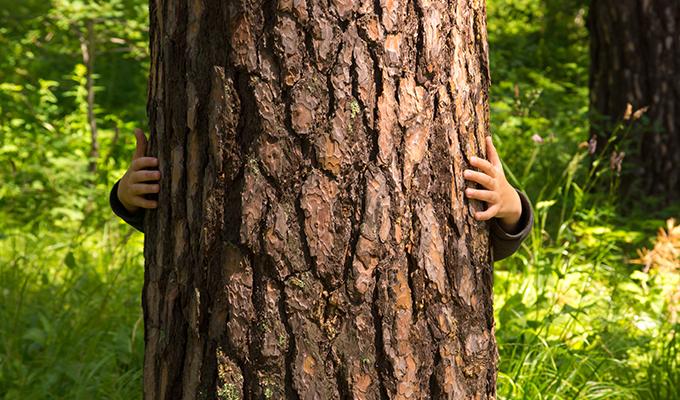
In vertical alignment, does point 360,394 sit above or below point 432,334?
below

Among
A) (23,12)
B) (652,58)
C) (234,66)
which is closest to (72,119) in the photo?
(23,12)

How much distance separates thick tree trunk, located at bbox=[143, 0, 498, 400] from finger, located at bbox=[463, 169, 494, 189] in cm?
5

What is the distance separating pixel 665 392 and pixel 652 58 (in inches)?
121

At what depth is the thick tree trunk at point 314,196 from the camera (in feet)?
3.48

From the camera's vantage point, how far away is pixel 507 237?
134 centimetres

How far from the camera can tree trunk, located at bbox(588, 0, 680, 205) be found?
403 cm

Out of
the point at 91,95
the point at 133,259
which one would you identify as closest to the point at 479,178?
the point at 133,259

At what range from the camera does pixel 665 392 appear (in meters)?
2.00

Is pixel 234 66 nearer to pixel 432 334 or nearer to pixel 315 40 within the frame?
pixel 315 40

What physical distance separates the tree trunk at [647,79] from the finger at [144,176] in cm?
373

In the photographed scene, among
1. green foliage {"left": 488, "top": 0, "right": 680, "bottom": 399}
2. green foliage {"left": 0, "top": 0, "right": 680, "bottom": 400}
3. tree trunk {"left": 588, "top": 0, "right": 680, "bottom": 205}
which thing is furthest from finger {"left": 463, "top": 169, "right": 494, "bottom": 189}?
tree trunk {"left": 588, "top": 0, "right": 680, "bottom": 205}

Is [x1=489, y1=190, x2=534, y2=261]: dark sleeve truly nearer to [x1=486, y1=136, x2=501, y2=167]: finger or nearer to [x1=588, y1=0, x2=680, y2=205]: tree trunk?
[x1=486, y1=136, x2=501, y2=167]: finger

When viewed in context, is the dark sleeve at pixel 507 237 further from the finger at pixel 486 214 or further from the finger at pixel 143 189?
the finger at pixel 143 189

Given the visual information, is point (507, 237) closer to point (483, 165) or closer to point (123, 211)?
point (483, 165)
